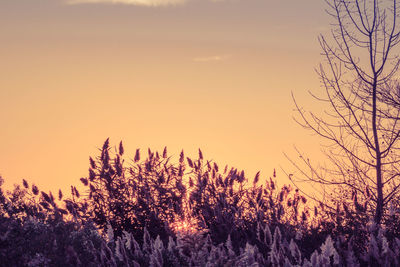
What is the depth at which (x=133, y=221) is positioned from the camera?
9164 millimetres

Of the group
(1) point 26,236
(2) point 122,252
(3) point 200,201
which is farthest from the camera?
(3) point 200,201

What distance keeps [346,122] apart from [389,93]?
233cm

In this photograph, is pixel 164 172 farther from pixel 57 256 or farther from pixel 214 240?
pixel 57 256

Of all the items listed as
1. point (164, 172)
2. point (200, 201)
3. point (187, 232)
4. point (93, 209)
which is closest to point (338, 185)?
point (200, 201)

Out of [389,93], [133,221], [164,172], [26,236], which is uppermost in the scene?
[389,93]

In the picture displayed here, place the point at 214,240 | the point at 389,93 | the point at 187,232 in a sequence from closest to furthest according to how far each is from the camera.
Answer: the point at 187,232 < the point at 214,240 < the point at 389,93

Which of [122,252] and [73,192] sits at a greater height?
[73,192]

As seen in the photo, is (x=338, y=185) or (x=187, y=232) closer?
(x=187, y=232)

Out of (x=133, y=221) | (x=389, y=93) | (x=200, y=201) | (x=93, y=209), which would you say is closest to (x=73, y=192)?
(x=93, y=209)

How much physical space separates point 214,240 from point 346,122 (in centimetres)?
299

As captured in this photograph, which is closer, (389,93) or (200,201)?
(200,201)

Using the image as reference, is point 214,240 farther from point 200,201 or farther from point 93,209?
point 93,209

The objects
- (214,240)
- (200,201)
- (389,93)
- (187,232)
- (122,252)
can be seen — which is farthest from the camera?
(389,93)

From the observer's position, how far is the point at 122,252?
15.5ft
